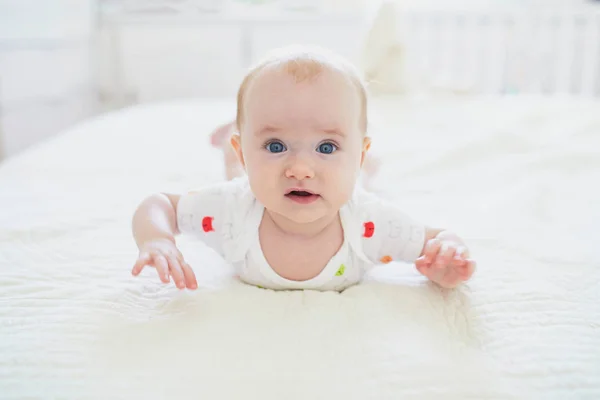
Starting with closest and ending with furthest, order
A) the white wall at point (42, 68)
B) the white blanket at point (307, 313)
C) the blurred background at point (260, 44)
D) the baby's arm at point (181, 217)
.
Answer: the white blanket at point (307, 313)
the baby's arm at point (181, 217)
the white wall at point (42, 68)
the blurred background at point (260, 44)

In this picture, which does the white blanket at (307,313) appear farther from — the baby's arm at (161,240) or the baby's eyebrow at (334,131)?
the baby's eyebrow at (334,131)

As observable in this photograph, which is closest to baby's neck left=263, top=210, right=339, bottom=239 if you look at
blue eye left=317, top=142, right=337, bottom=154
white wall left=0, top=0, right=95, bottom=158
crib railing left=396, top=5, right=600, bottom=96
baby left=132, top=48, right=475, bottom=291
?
baby left=132, top=48, right=475, bottom=291

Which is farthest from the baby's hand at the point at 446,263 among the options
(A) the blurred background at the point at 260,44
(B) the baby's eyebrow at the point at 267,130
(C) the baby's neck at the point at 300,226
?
(A) the blurred background at the point at 260,44

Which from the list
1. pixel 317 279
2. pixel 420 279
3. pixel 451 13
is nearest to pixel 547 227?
pixel 420 279

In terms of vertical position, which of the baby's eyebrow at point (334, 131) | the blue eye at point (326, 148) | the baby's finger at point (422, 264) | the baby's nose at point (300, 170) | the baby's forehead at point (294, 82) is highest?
the baby's forehead at point (294, 82)

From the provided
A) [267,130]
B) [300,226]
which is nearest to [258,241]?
[300,226]

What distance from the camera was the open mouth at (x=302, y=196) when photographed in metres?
0.76

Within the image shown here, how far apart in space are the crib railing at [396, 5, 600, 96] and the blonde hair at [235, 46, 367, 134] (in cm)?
185

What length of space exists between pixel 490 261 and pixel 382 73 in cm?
140

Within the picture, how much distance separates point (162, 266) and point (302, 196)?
190mm

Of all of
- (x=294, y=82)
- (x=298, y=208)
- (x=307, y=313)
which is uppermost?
(x=294, y=82)

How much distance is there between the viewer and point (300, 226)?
33.1 inches

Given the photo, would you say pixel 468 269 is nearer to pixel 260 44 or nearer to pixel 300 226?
pixel 300 226

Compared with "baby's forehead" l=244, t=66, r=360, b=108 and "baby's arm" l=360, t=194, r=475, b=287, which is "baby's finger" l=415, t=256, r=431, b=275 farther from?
"baby's forehead" l=244, t=66, r=360, b=108
